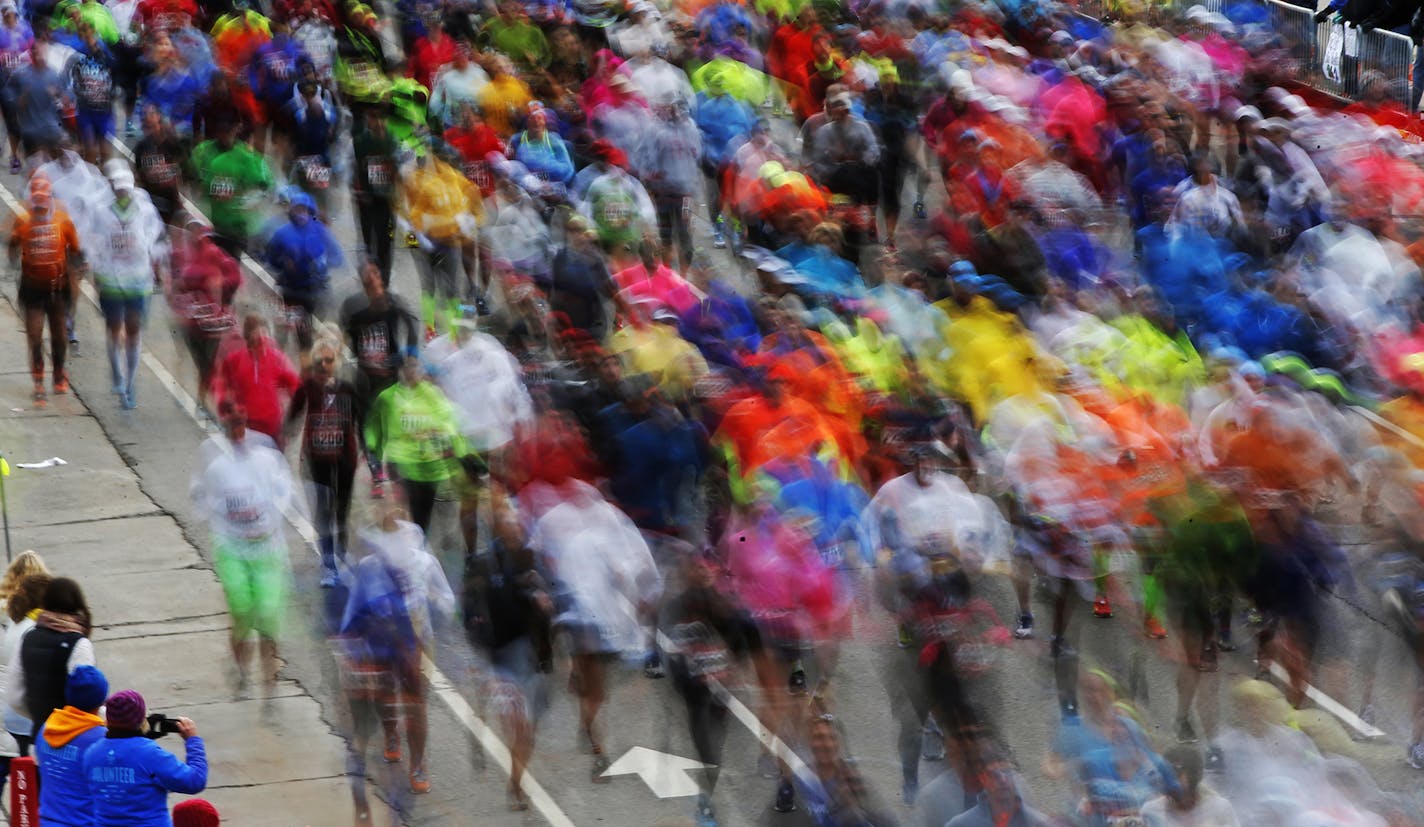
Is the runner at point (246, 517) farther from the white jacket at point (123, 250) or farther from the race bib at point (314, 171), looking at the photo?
the race bib at point (314, 171)

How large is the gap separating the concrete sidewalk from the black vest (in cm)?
208

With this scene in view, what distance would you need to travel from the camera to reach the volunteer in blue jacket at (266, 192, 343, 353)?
58.9 ft

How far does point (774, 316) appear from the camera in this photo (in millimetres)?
16094

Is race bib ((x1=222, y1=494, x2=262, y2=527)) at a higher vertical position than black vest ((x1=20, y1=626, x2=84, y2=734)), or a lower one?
lower

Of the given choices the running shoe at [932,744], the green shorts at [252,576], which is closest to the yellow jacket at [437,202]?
the green shorts at [252,576]

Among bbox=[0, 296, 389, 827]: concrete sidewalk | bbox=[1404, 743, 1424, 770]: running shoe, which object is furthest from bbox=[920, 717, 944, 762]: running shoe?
bbox=[0, 296, 389, 827]: concrete sidewalk

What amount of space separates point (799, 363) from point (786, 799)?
354 cm

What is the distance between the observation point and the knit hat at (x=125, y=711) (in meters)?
9.91

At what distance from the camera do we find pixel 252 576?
14.0 m

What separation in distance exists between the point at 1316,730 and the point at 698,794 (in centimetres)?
357

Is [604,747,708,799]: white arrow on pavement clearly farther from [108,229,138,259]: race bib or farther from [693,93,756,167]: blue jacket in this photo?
[693,93,756,167]: blue jacket

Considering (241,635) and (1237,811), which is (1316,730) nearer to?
(1237,811)

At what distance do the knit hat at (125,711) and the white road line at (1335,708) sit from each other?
671cm

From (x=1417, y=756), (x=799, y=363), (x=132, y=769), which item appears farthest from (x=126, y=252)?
(x=1417, y=756)
